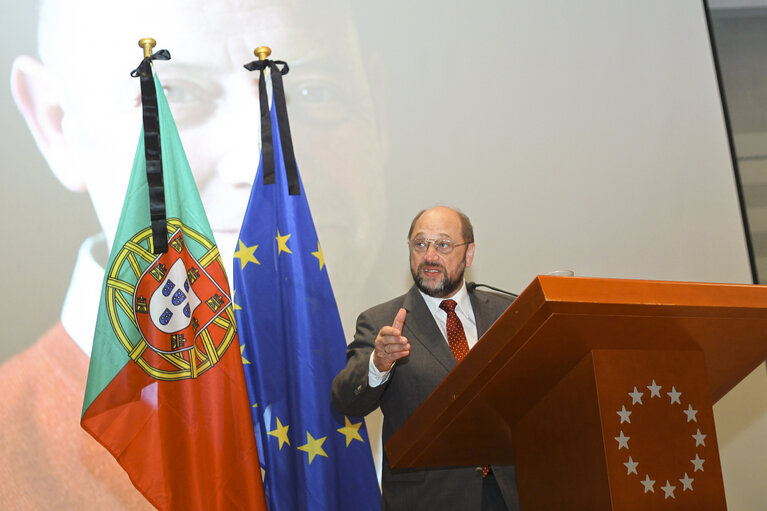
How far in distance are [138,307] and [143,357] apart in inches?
7.1

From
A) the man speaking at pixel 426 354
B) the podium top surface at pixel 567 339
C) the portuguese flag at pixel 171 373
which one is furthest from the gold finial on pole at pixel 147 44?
the podium top surface at pixel 567 339

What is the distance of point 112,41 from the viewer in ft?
9.98

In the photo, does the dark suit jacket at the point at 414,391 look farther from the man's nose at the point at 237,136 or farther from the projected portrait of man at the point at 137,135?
the man's nose at the point at 237,136

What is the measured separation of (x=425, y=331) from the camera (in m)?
2.27

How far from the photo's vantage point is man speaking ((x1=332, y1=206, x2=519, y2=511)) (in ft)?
6.57

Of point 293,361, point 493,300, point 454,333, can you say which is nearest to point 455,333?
point 454,333

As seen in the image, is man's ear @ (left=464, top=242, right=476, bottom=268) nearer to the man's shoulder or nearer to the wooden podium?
the man's shoulder

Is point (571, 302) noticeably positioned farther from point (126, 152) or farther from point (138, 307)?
point (126, 152)

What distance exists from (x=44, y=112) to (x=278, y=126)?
942 millimetres

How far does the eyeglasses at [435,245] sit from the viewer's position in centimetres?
246

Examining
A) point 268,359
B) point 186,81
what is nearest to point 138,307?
point 268,359

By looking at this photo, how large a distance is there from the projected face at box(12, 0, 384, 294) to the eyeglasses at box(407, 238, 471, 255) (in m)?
0.72

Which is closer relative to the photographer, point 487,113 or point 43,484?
point 43,484

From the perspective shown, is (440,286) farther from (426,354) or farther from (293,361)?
(293,361)
